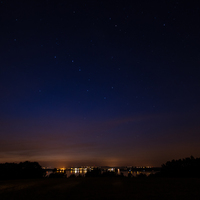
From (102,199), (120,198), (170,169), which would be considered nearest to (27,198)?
(102,199)

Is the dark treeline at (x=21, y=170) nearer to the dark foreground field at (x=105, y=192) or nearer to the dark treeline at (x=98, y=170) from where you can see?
the dark treeline at (x=98, y=170)

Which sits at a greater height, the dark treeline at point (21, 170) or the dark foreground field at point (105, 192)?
the dark treeline at point (21, 170)

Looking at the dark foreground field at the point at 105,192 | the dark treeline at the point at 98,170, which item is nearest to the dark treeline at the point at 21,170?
the dark treeline at the point at 98,170

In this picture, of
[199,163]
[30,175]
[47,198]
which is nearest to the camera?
[47,198]

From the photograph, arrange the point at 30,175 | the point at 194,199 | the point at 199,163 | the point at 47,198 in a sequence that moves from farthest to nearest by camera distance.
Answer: the point at 30,175
the point at 199,163
the point at 47,198
the point at 194,199

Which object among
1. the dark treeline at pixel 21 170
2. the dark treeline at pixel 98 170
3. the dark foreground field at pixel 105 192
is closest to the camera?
the dark foreground field at pixel 105 192

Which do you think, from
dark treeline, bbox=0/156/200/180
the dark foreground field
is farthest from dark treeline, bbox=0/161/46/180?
the dark foreground field

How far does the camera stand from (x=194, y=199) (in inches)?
299

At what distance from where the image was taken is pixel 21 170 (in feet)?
66.1

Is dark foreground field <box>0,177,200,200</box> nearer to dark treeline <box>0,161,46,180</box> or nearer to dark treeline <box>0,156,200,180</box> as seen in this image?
dark treeline <box>0,156,200,180</box>

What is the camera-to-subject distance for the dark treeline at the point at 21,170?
19.1 m

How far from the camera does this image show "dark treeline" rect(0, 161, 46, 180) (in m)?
19.1

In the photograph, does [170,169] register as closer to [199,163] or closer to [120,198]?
[199,163]

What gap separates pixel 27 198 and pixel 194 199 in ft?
25.0
